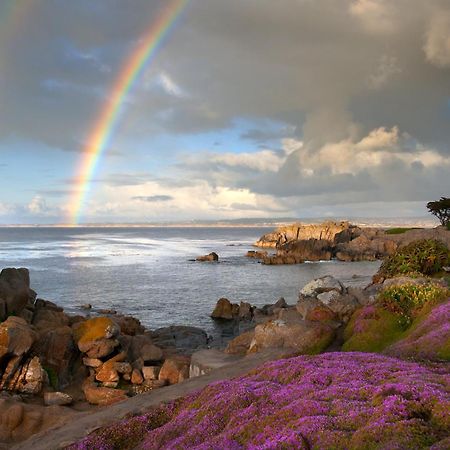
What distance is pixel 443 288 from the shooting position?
22.2m

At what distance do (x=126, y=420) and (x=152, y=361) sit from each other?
1676 cm

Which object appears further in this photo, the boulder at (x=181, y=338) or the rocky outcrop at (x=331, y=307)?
the boulder at (x=181, y=338)

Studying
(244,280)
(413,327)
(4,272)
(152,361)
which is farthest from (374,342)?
(244,280)

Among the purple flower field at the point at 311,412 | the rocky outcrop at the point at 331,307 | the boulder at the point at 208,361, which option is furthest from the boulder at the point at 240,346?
the purple flower field at the point at 311,412

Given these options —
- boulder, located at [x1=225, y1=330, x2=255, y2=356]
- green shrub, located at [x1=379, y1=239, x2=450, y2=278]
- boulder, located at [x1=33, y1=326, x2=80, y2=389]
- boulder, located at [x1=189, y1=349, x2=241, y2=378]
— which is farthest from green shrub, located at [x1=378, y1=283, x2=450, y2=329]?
boulder, located at [x1=33, y1=326, x2=80, y2=389]

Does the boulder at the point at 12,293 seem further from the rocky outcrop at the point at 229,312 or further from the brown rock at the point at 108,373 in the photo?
the rocky outcrop at the point at 229,312

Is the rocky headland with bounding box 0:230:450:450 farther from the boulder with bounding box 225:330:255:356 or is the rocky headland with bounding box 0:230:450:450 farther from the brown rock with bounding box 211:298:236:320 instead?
the brown rock with bounding box 211:298:236:320

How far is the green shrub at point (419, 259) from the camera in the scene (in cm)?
3350

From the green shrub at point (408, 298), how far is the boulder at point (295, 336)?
315 centimetres

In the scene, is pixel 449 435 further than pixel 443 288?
No

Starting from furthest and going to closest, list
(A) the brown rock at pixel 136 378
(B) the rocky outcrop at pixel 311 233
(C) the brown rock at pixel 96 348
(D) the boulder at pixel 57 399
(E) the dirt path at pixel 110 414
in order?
(B) the rocky outcrop at pixel 311 233 < (C) the brown rock at pixel 96 348 < (A) the brown rock at pixel 136 378 < (D) the boulder at pixel 57 399 < (E) the dirt path at pixel 110 414

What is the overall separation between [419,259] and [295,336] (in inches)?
684

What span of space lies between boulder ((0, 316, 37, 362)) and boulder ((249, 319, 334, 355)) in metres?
12.3

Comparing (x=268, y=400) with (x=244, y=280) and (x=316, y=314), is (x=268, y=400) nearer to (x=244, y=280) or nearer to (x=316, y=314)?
(x=316, y=314)
